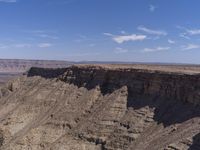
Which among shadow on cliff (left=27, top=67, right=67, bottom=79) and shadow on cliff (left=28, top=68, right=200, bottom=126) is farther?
shadow on cliff (left=27, top=67, right=67, bottom=79)

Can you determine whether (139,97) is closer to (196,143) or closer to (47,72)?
(196,143)

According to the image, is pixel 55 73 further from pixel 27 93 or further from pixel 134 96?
pixel 134 96

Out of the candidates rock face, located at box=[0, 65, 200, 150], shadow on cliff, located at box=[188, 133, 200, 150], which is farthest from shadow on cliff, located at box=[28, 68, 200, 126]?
shadow on cliff, located at box=[188, 133, 200, 150]

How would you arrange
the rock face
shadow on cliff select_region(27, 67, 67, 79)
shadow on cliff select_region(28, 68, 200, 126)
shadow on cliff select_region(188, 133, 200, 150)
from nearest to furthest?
1. shadow on cliff select_region(188, 133, 200, 150)
2. the rock face
3. shadow on cliff select_region(28, 68, 200, 126)
4. shadow on cliff select_region(27, 67, 67, 79)

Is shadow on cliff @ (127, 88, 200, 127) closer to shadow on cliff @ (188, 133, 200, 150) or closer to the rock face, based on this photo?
the rock face

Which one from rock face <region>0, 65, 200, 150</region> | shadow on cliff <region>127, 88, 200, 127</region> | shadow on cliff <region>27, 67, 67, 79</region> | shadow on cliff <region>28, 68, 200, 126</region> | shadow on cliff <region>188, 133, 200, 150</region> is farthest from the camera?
shadow on cliff <region>27, 67, 67, 79</region>

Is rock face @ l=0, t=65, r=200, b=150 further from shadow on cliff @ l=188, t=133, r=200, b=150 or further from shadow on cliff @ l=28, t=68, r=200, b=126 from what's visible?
shadow on cliff @ l=188, t=133, r=200, b=150

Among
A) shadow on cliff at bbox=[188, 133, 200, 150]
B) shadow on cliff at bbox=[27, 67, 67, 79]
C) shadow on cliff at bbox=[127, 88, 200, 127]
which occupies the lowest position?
shadow on cliff at bbox=[188, 133, 200, 150]

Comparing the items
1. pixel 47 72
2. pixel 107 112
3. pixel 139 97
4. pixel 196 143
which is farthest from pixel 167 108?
pixel 47 72

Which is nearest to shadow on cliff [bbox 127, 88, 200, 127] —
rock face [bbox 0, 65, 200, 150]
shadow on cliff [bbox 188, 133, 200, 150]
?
rock face [bbox 0, 65, 200, 150]

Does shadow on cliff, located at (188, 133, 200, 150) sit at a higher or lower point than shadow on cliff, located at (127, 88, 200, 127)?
lower
